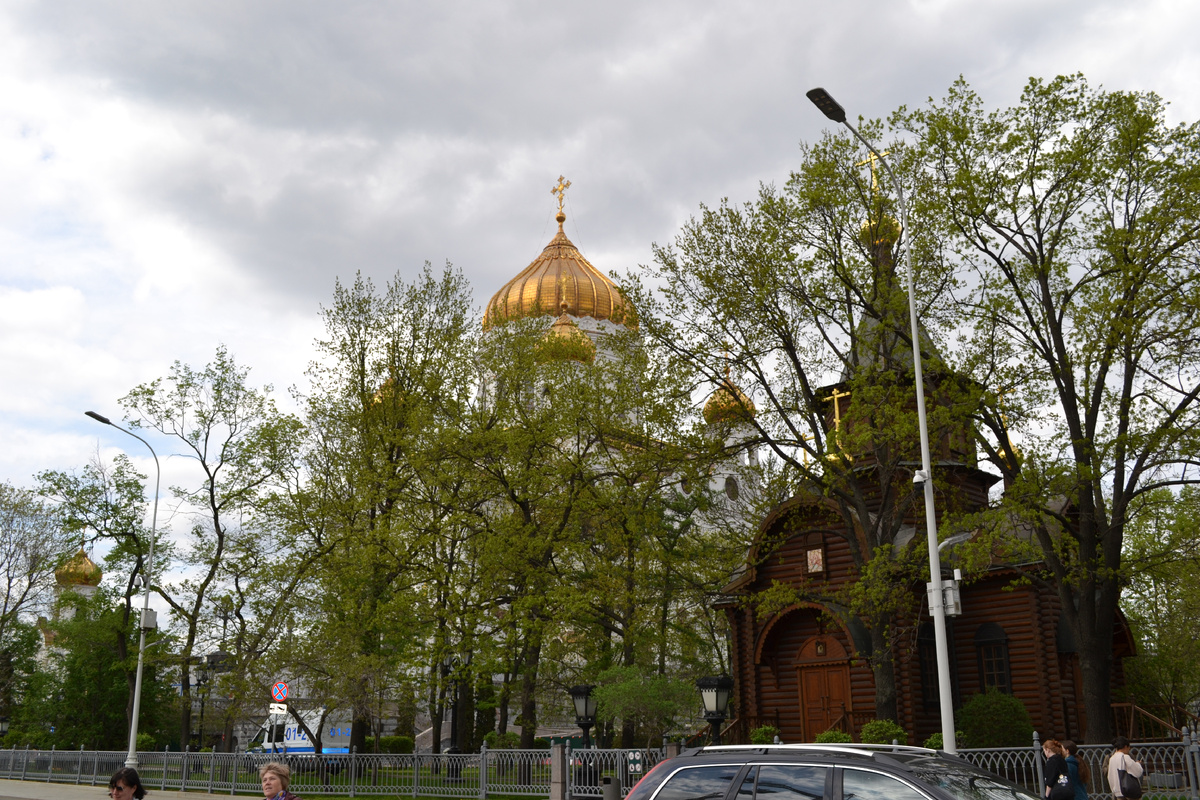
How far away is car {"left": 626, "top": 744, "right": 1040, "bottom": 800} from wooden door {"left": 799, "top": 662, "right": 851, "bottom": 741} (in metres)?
20.1

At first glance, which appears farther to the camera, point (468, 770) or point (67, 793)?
point (67, 793)

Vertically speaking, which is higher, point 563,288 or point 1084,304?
point 563,288

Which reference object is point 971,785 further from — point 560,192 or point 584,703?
point 560,192

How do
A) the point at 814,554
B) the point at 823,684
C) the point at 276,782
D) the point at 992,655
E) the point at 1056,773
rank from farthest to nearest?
1. the point at 814,554
2. the point at 823,684
3. the point at 992,655
4. the point at 1056,773
5. the point at 276,782

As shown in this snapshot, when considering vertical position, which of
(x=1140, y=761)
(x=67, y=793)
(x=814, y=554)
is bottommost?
(x=67, y=793)

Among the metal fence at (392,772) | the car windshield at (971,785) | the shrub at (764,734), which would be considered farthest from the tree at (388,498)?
the car windshield at (971,785)

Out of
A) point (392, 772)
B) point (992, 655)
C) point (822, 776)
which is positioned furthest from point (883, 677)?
point (822, 776)

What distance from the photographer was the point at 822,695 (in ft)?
90.6

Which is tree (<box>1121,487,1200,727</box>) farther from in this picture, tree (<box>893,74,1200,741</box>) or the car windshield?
the car windshield

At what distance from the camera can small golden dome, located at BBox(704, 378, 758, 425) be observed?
2455 cm

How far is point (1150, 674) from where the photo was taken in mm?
32625

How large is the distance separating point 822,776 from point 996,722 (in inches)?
726

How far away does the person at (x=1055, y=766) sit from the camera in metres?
12.3

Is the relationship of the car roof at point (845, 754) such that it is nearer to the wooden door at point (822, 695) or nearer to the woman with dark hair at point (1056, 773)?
the woman with dark hair at point (1056, 773)
